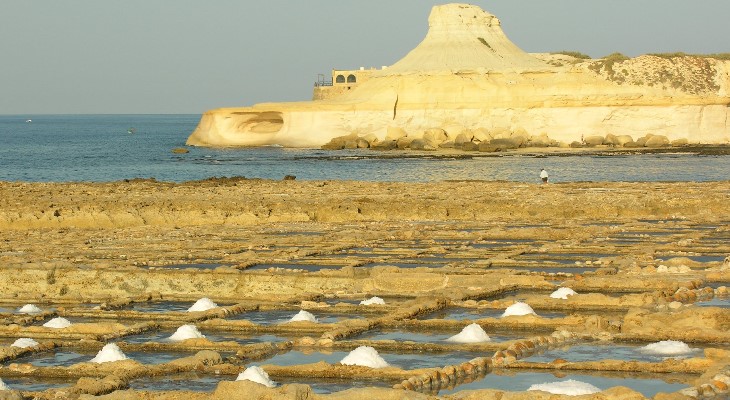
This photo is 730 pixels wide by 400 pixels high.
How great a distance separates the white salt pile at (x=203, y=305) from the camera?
1266 centimetres

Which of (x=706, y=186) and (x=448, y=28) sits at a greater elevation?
(x=448, y=28)

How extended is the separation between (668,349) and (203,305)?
521 cm

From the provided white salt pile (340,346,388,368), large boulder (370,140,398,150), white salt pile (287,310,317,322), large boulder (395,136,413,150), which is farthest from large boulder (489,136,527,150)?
white salt pile (340,346,388,368)

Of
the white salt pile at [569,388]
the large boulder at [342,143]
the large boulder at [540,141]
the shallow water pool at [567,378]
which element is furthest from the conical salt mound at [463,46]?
the white salt pile at [569,388]

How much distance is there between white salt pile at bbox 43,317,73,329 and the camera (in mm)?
11602

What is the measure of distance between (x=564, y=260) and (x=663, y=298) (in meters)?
3.85

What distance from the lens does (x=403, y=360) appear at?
31.8 feet

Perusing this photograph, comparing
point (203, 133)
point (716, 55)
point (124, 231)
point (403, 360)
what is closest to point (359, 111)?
point (203, 133)

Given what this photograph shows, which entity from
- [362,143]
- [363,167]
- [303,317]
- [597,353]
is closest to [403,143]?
[362,143]

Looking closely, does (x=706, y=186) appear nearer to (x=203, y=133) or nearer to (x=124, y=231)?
(x=124, y=231)

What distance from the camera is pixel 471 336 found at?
10.4 metres

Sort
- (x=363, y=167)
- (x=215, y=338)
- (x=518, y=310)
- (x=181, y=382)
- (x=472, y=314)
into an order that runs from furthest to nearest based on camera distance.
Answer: (x=363, y=167) → (x=472, y=314) → (x=518, y=310) → (x=215, y=338) → (x=181, y=382)

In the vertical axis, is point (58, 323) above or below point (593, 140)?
above

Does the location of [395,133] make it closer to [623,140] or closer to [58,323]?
[623,140]
